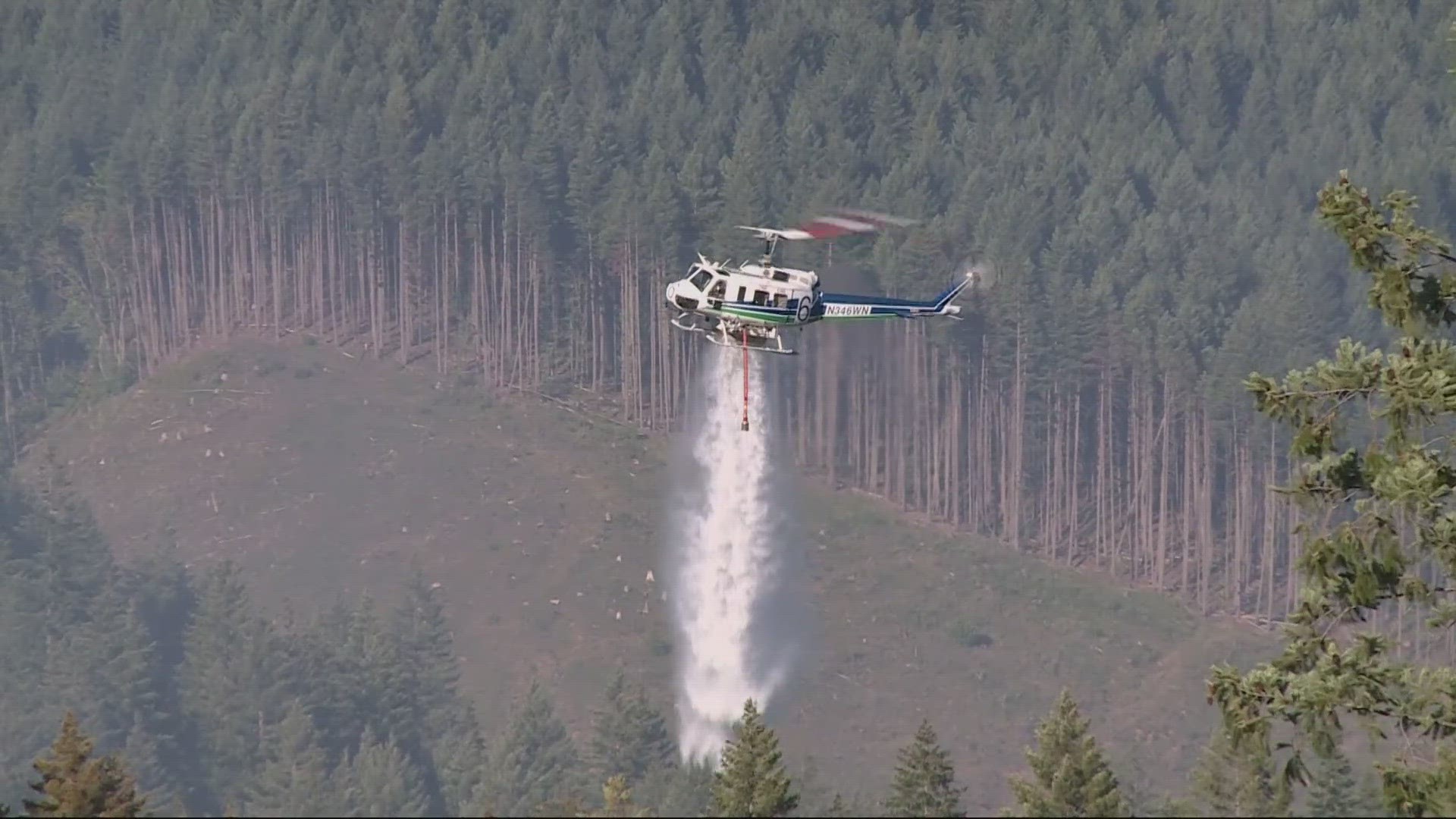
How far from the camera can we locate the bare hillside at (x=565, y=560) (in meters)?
132

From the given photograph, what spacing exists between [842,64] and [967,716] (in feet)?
182

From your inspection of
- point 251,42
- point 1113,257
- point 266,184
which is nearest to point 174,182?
point 266,184

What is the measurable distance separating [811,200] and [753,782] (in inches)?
4150

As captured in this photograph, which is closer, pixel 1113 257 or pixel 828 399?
pixel 828 399

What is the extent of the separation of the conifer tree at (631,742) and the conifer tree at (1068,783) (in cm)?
5066

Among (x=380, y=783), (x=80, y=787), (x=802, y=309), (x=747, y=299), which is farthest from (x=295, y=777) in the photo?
(x=80, y=787)

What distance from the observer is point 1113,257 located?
517ft

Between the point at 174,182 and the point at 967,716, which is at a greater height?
the point at 174,182

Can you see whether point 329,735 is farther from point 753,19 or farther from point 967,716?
point 753,19

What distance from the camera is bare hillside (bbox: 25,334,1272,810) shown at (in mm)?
131875

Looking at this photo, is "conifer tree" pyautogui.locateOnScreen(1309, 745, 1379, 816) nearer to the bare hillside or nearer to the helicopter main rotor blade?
the helicopter main rotor blade

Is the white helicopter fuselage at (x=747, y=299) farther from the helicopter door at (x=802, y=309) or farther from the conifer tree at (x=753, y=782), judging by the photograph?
the conifer tree at (x=753, y=782)

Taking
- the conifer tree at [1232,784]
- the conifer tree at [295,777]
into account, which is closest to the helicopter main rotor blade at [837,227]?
the conifer tree at [1232,784]

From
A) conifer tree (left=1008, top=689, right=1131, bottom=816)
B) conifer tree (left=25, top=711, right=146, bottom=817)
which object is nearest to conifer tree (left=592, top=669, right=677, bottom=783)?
conifer tree (left=1008, top=689, right=1131, bottom=816)
